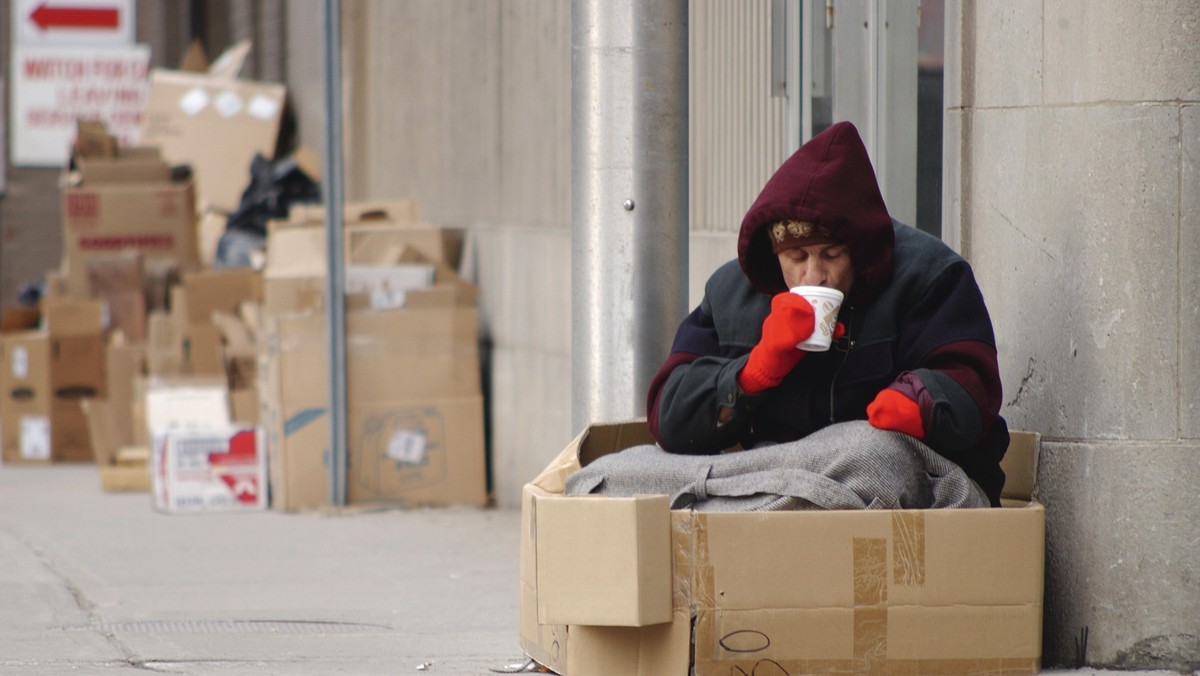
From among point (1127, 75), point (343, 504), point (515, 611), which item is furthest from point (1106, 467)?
point (343, 504)

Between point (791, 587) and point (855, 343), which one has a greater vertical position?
point (855, 343)

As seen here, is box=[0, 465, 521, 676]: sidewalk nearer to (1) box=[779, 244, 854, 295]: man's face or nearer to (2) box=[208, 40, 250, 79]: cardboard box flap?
(1) box=[779, 244, 854, 295]: man's face

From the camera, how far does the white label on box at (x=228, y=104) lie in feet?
43.3

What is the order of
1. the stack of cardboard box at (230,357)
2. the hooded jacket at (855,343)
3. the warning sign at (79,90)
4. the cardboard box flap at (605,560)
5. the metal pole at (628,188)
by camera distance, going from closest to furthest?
the cardboard box flap at (605,560) < the hooded jacket at (855,343) < the metal pole at (628,188) < the stack of cardboard box at (230,357) < the warning sign at (79,90)

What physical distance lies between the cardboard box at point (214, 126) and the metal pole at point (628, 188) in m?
9.01

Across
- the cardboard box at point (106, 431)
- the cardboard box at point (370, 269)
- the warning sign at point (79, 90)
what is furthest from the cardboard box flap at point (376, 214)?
the warning sign at point (79, 90)

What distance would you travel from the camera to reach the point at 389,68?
10.1 m

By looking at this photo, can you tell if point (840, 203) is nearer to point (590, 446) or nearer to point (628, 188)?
point (628, 188)

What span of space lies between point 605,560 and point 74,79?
41.1ft

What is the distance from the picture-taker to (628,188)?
3.98 m

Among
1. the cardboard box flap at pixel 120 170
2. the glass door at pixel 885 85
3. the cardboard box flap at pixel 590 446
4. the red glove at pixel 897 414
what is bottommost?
the cardboard box flap at pixel 590 446

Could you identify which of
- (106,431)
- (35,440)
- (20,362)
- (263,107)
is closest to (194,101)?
(263,107)

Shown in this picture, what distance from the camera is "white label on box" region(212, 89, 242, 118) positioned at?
519 inches

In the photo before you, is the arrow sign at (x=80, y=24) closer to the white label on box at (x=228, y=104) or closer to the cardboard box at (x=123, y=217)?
the white label on box at (x=228, y=104)
